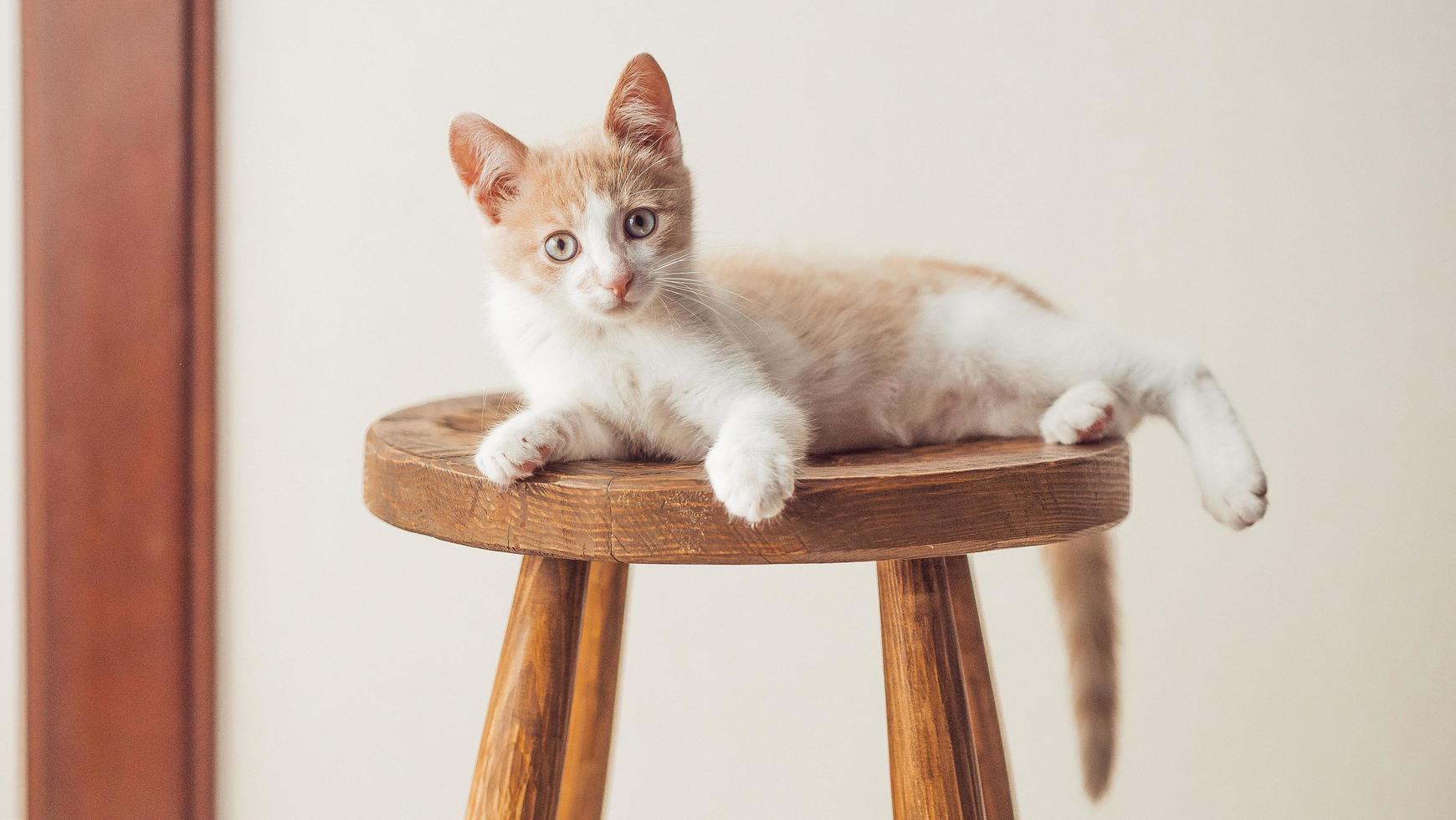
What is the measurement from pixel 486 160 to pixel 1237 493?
0.76m

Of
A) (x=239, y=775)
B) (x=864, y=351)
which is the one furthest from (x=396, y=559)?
(x=864, y=351)

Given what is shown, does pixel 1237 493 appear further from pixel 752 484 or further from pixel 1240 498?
pixel 752 484

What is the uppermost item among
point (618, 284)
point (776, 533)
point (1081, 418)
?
point (618, 284)

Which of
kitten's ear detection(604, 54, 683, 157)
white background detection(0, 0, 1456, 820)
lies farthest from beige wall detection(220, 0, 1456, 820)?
kitten's ear detection(604, 54, 683, 157)

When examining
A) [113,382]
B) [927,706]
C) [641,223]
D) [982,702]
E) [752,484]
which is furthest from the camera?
[113,382]

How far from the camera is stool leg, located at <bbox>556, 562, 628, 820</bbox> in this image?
4.09 feet

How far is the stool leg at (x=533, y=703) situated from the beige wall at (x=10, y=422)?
124cm

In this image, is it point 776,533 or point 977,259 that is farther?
point 977,259

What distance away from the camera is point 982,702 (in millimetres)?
1203

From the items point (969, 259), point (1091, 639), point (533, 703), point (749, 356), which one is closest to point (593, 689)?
point (533, 703)

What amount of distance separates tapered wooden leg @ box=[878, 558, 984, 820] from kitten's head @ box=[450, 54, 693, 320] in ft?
1.09

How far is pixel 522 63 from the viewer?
1.78 metres

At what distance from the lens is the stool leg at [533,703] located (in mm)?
917

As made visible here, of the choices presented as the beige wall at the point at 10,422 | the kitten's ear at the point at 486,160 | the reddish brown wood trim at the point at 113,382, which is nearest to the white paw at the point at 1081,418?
the kitten's ear at the point at 486,160
